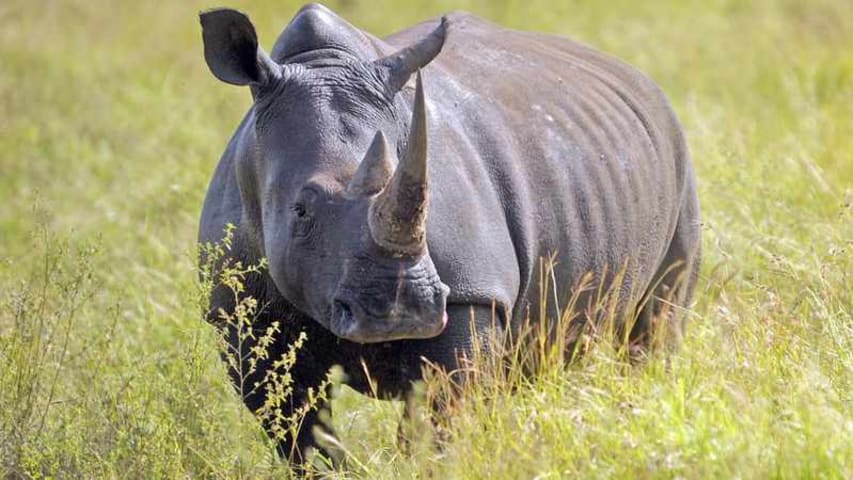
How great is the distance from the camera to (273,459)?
215 inches

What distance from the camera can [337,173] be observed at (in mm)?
5074

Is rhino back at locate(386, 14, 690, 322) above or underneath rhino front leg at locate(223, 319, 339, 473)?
above

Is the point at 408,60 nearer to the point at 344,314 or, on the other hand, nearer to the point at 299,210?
the point at 299,210

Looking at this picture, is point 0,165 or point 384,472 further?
point 0,165

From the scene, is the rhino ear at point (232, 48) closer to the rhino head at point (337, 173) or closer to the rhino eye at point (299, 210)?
the rhino head at point (337, 173)

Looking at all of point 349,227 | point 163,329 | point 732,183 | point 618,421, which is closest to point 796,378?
point 618,421

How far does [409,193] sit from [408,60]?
2.29ft

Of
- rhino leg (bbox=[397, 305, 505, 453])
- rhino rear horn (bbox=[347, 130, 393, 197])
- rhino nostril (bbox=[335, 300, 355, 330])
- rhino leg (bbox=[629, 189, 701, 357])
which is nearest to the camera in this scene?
rhino nostril (bbox=[335, 300, 355, 330])

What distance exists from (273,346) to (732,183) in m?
2.72

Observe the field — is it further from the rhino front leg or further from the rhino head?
the rhino head

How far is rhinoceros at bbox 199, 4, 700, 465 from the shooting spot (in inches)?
191

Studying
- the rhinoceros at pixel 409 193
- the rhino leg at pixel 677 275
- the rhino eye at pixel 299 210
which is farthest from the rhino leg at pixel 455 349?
the rhino leg at pixel 677 275

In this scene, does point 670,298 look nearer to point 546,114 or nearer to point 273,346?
point 546,114

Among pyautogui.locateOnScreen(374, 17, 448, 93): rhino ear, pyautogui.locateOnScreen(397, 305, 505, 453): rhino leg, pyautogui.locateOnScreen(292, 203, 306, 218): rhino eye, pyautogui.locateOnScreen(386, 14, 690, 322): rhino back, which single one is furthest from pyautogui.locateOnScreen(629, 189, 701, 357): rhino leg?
pyautogui.locateOnScreen(292, 203, 306, 218): rhino eye
